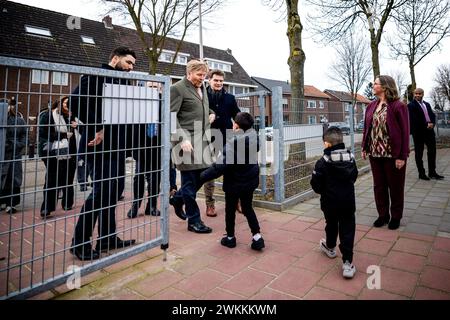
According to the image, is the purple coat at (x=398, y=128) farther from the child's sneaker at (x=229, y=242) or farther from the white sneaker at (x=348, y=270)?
the child's sneaker at (x=229, y=242)

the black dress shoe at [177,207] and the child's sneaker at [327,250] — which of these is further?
the black dress shoe at [177,207]

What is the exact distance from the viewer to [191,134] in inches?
141

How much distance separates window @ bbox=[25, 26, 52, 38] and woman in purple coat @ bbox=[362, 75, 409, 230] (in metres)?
25.2

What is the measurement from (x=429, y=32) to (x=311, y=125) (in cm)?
1539

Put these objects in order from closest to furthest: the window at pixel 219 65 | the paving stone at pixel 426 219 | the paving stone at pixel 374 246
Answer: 1. the paving stone at pixel 374 246
2. the paving stone at pixel 426 219
3. the window at pixel 219 65

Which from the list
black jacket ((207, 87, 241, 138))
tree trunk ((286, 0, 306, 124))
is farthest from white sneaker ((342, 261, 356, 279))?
tree trunk ((286, 0, 306, 124))

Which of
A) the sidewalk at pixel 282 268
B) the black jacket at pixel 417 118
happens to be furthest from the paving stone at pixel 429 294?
the black jacket at pixel 417 118

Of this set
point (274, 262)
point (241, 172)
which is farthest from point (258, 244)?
point (241, 172)

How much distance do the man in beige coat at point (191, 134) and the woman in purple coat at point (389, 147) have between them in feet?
7.19

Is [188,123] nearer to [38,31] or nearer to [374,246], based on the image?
[374,246]

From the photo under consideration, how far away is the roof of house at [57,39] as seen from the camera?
20.4 meters

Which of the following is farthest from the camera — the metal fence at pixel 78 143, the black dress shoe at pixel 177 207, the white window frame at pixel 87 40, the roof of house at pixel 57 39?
the white window frame at pixel 87 40

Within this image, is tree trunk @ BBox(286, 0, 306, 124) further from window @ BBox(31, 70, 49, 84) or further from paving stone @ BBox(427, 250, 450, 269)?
window @ BBox(31, 70, 49, 84)
